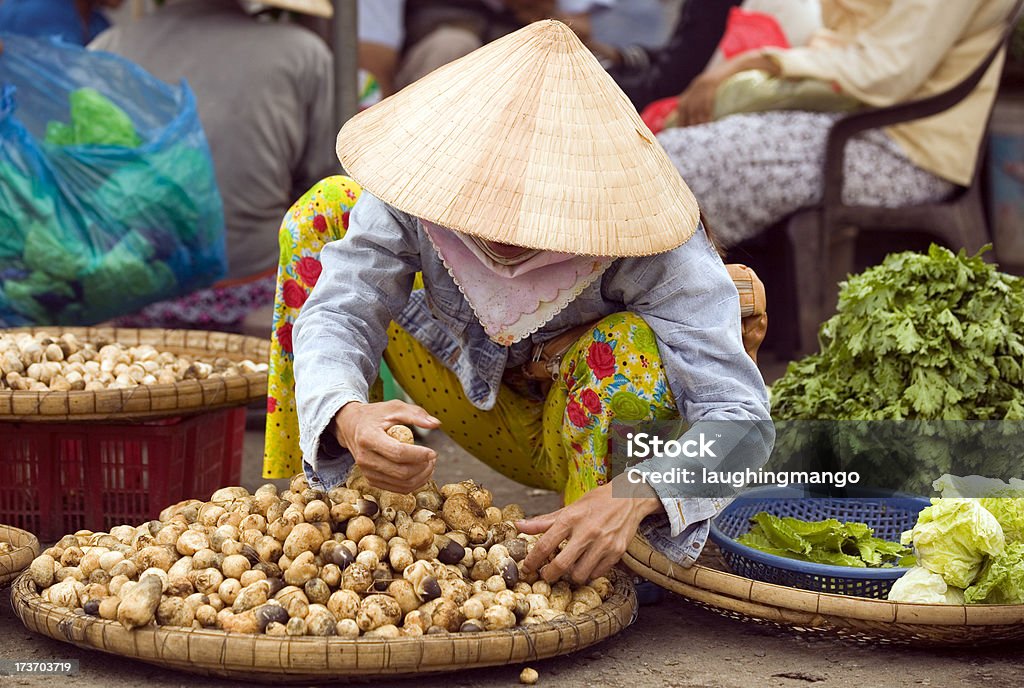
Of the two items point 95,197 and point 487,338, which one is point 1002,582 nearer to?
point 487,338

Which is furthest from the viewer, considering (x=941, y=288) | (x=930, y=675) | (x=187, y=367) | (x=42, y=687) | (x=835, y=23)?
(x=835, y=23)

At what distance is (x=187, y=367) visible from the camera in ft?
11.1

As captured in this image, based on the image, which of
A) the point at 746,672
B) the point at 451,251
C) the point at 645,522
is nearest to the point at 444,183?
the point at 451,251

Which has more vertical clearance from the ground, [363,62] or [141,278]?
[363,62]

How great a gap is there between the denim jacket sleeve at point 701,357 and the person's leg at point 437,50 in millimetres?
3916

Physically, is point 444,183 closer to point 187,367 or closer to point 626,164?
point 626,164

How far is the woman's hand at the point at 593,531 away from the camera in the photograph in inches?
94.9

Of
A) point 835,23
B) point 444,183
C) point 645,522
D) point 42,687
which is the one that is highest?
point 835,23

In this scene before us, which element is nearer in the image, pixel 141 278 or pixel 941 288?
pixel 941 288

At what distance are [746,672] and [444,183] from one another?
3.60 feet

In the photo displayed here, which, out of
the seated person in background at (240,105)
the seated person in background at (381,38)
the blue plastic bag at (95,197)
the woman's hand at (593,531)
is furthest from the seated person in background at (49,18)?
the woman's hand at (593,531)

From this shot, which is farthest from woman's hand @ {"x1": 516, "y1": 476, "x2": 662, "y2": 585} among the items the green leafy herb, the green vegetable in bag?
the green vegetable in bag

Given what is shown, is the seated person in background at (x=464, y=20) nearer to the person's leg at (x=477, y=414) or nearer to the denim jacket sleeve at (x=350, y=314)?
the person's leg at (x=477, y=414)

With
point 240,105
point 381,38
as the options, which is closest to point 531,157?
point 240,105
